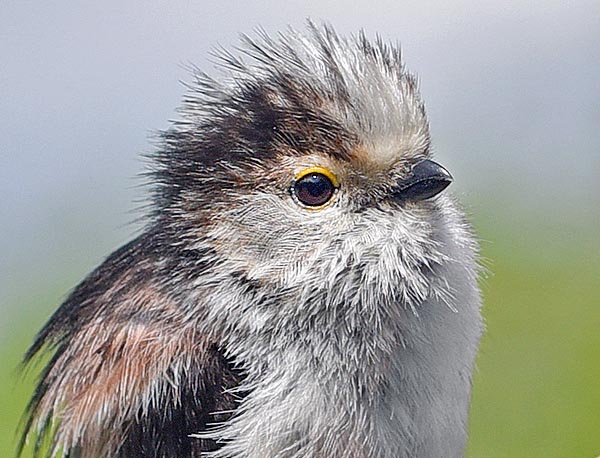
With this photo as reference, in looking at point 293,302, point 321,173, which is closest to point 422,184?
point 321,173

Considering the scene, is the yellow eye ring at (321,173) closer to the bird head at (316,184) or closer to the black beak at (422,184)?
the bird head at (316,184)

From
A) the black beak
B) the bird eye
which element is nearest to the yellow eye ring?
the bird eye

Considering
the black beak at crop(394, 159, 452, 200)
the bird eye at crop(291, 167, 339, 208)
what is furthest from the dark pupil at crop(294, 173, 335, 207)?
the black beak at crop(394, 159, 452, 200)

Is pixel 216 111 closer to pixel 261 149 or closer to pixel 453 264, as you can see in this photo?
pixel 261 149

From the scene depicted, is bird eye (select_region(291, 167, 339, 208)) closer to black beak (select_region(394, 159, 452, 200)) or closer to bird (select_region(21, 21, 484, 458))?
bird (select_region(21, 21, 484, 458))

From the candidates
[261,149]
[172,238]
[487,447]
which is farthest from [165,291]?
[487,447]

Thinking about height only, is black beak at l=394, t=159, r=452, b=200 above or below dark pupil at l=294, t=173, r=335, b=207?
below
